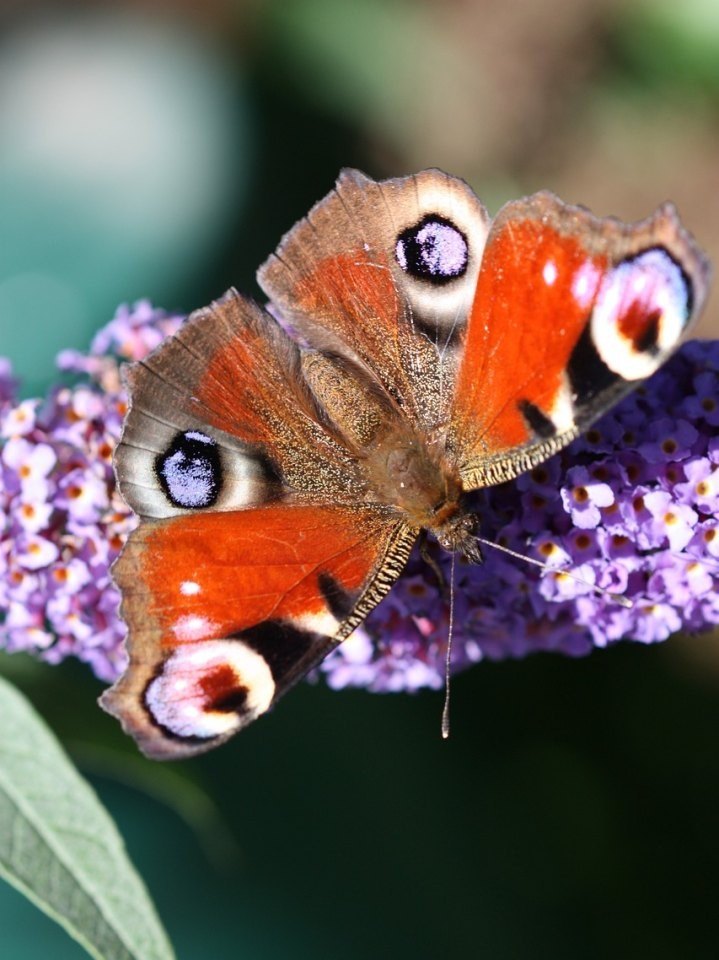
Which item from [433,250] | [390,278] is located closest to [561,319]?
[433,250]

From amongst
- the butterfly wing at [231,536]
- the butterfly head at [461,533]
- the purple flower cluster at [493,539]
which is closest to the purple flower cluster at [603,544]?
the purple flower cluster at [493,539]

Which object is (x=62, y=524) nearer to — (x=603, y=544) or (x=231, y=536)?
(x=231, y=536)

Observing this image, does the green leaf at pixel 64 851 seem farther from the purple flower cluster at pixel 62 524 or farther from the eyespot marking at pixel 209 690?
the eyespot marking at pixel 209 690

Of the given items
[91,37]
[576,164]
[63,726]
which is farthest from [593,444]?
[91,37]

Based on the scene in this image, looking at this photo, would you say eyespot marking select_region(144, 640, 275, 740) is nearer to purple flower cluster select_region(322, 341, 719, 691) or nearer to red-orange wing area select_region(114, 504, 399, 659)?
red-orange wing area select_region(114, 504, 399, 659)

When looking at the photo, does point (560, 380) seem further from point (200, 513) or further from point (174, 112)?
point (174, 112)

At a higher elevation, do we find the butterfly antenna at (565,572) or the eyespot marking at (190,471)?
the eyespot marking at (190,471)
